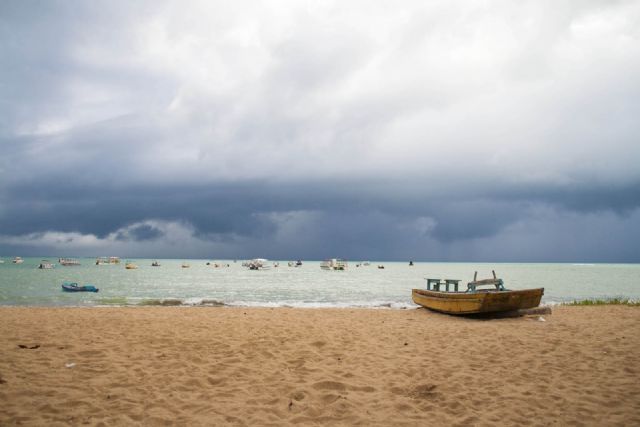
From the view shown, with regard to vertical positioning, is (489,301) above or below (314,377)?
above

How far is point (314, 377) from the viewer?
25.3 ft

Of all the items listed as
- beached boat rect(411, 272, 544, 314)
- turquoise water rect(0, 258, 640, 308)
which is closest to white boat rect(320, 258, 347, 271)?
turquoise water rect(0, 258, 640, 308)

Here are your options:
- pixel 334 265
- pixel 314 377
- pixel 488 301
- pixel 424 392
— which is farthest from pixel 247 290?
pixel 334 265

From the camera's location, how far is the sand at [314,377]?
19.4 ft

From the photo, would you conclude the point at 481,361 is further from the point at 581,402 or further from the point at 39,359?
the point at 39,359

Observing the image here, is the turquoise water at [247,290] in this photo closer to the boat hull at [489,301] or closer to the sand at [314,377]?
the boat hull at [489,301]

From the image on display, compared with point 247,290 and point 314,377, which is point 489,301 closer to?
point 314,377

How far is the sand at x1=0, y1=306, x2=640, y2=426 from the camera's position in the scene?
5.91 m

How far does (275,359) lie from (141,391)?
315 cm

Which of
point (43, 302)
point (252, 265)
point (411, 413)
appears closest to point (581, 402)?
point (411, 413)

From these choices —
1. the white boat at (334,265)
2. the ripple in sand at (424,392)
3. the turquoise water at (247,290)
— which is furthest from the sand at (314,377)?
the white boat at (334,265)

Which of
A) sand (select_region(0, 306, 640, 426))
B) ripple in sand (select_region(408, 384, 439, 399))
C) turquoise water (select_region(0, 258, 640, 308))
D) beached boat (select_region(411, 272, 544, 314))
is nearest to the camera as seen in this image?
sand (select_region(0, 306, 640, 426))

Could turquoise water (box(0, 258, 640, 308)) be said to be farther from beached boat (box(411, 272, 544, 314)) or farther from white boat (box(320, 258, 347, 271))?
white boat (box(320, 258, 347, 271))

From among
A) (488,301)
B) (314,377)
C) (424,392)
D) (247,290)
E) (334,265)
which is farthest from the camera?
(334,265)
